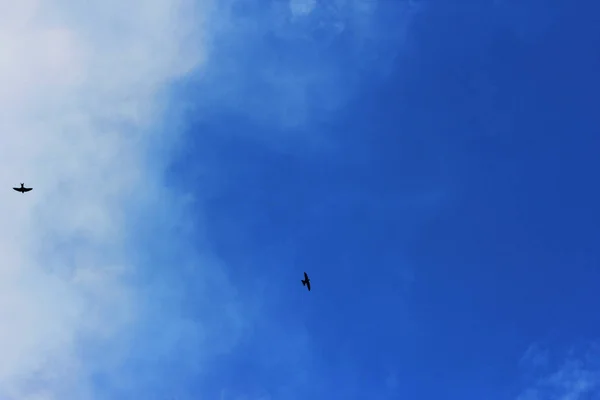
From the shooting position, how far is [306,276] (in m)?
126

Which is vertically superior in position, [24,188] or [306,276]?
[24,188]

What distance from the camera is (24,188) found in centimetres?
13138

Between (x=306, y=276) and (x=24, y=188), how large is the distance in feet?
352
